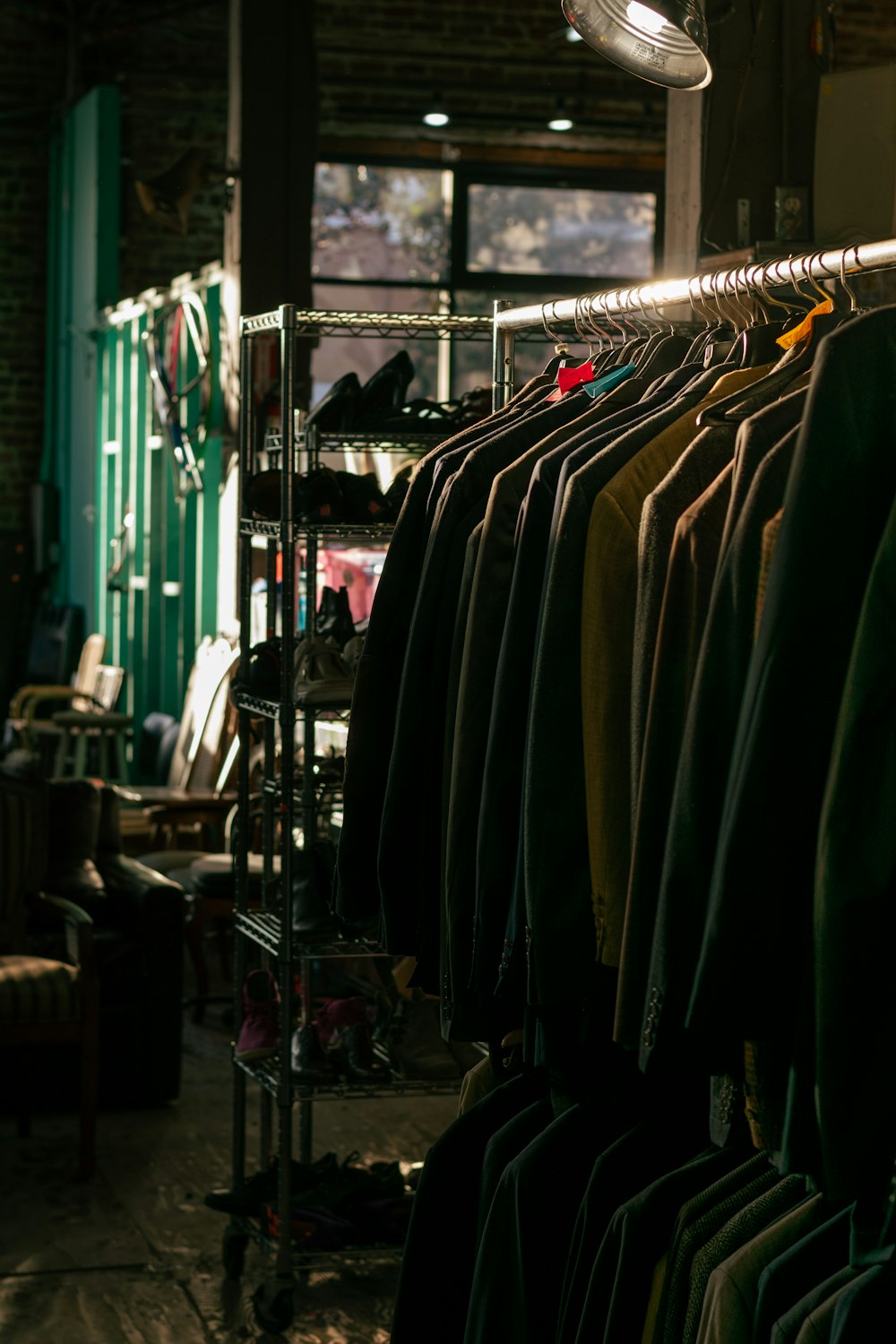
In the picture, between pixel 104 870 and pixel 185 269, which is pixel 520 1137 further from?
pixel 185 269

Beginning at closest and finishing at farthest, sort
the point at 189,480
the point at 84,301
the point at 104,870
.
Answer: the point at 104,870
the point at 189,480
the point at 84,301

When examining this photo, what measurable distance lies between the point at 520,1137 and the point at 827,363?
1.07 m

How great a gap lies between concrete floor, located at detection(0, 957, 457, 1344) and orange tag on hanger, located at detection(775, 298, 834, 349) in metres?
2.25

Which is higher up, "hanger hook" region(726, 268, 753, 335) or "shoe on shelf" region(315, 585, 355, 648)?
"hanger hook" region(726, 268, 753, 335)

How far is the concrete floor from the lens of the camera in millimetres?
3418

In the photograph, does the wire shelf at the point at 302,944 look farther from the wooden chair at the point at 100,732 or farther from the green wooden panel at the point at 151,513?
the wooden chair at the point at 100,732

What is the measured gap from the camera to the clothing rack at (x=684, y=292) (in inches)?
70.9

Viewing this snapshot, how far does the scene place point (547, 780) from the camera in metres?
1.82

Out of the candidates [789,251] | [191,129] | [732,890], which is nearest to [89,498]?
[191,129]

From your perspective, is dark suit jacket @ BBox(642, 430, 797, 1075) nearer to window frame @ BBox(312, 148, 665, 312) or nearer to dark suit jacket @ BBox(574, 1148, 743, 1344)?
dark suit jacket @ BBox(574, 1148, 743, 1344)

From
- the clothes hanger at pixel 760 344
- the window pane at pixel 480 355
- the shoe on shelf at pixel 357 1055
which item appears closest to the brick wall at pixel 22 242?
the window pane at pixel 480 355

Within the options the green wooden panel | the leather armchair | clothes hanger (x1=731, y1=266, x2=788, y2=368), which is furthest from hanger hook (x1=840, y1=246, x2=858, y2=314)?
the green wooden panel

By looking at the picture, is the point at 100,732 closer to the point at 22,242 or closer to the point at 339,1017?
the point at 22,242

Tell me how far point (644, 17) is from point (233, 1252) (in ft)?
8.45
